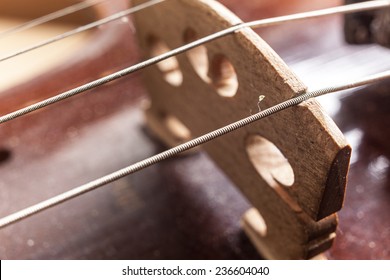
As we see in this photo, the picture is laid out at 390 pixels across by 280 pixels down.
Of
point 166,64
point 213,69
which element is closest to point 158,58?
point 213,69

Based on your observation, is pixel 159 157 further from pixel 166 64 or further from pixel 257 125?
pixel 166 64

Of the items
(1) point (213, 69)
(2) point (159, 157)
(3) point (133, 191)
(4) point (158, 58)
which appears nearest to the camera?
(2) point (159, 157)

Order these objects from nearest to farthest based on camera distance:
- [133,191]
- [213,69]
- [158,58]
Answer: [158,58] < [213,69] < [133,191]

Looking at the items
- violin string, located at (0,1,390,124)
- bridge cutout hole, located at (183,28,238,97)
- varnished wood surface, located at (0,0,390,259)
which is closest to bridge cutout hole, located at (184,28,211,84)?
bridge cutout hole, located at (183,28,238,97)

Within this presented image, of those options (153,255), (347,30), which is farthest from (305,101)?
(347,30)

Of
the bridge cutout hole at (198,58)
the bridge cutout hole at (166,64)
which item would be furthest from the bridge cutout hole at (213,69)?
the bridge cutout hole at (166,64)

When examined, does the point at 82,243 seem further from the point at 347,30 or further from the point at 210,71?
the point at 347,30
